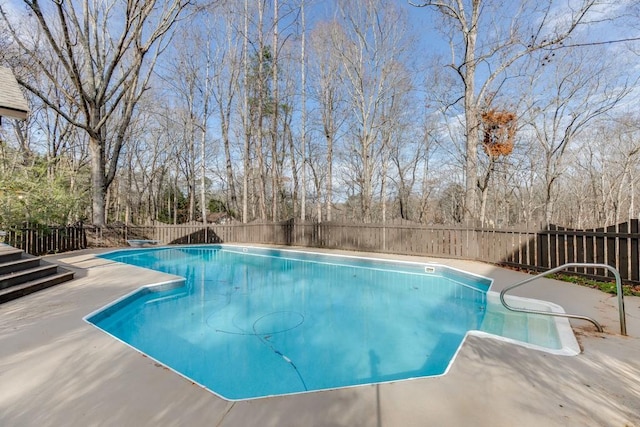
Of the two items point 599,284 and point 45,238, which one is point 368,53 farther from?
point 45,238

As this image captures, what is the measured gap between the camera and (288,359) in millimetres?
3383

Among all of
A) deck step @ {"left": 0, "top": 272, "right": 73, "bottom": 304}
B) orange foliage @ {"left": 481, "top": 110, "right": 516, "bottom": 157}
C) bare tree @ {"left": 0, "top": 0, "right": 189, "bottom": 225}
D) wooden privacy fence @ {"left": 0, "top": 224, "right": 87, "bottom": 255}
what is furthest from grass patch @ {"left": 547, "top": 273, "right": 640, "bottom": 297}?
wooden privacy fence @ {"left": 0, "top": 224, "right": 87, "bottom": 255}

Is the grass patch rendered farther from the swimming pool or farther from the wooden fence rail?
the swimming pool

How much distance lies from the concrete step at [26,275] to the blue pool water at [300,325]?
1781 mm

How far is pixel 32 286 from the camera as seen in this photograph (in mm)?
4758

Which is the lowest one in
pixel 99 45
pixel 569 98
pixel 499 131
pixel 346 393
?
pixel 346 393

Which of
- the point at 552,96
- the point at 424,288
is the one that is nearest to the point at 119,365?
the point at 424,288

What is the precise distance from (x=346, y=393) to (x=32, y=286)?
5489 millimetres

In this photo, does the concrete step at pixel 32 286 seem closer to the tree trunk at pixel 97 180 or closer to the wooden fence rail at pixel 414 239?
the wooden fence rail at pixel 414 239

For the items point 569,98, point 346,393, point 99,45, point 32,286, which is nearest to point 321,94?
point 99,45

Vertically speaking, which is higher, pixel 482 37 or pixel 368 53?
pixel 368 53

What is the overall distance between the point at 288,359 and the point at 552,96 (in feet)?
→ 57.9

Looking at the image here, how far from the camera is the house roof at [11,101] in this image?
5594 millimetres

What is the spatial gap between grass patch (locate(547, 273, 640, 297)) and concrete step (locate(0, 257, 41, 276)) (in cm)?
948
